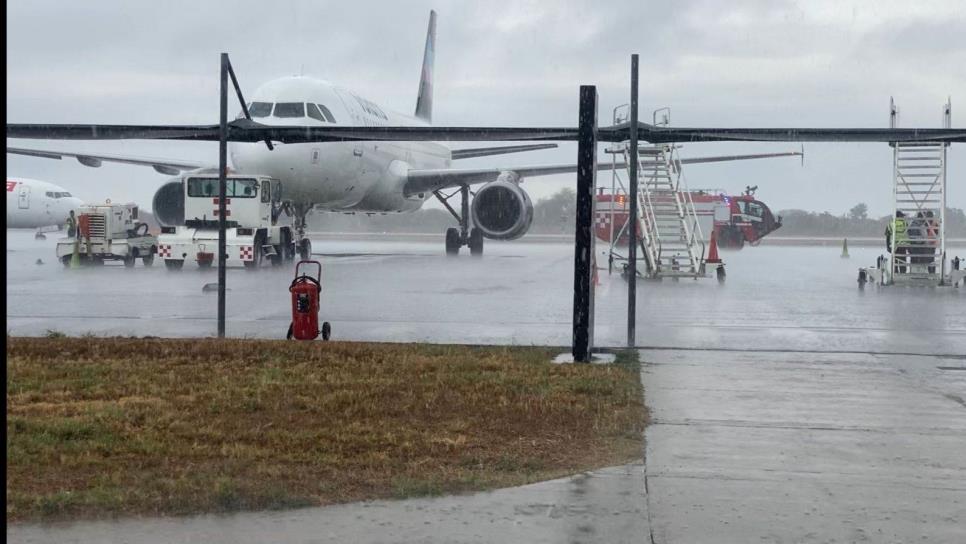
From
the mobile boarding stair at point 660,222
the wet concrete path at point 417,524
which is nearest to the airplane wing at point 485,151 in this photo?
the mobile boarding stair at point 660,222

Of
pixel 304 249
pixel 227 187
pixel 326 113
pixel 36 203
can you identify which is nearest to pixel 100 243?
pixel 227 187

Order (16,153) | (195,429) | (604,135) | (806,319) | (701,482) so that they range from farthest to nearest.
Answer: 1. (16,153)
2. (806,319)
3. (604,135)
4. (195,429)
5. (701,482)

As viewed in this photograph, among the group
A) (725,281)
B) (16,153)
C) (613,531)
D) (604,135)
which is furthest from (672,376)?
(16,153)

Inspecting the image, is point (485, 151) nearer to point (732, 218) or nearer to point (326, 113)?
point (326, 113)

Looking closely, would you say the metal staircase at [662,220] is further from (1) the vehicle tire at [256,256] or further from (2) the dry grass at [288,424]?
(2) the dry grass at [288,424]

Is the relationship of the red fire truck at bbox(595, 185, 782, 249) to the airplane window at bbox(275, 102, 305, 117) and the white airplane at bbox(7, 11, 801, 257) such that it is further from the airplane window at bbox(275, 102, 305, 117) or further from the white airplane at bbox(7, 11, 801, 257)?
the airplane window at bbox(275, 102, 305, 117)

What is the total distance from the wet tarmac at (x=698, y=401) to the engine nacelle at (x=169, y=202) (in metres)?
7.47

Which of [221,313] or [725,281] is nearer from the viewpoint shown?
[221,313]

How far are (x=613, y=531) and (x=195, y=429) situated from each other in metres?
3.12

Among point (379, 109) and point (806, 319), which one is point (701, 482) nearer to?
point (806, 319)

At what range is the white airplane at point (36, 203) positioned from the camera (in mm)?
50188

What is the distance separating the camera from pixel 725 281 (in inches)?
974

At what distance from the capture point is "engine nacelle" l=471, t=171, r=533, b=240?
3042cm

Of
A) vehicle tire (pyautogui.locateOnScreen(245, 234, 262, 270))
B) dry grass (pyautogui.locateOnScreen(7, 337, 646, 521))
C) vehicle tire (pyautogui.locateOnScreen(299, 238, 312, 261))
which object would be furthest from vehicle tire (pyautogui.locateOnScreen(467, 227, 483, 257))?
dry grass (pyautogui.locateOnScreen(7, 337, 646, 521))
